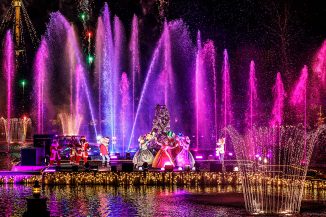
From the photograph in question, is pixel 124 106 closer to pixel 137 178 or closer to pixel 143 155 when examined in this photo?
pixel 143 155

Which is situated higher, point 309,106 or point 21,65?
point 21,65

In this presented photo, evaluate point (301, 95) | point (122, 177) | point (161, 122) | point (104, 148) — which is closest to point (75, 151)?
point (104, 148)

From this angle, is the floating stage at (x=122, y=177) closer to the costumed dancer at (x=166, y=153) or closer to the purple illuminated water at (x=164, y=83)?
the costumed dancer at (x=166, y=153)

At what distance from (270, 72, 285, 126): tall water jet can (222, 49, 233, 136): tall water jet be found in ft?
16.9

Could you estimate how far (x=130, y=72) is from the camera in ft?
213

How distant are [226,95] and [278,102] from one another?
6998 millimetres

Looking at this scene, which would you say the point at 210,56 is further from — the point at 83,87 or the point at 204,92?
the point at 83,87

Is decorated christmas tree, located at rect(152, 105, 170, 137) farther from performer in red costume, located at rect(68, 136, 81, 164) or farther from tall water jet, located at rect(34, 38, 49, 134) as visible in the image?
tall water jet, located at rect(34, 38, 49, 134)

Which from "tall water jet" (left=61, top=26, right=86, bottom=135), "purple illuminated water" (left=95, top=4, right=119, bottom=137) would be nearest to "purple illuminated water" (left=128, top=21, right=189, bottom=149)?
"purple illuminated water" (left=95, top=4, right=119, bottom=137)

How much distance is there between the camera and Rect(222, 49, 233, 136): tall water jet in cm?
6056

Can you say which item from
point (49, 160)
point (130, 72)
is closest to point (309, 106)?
point (130, 72)

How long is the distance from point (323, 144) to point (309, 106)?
6072 millimetres

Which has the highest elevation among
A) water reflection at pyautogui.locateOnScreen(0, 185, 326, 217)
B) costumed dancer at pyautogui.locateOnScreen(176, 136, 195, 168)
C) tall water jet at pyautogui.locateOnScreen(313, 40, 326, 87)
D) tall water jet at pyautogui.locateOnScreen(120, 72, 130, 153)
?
tall water jet at pyautogui.locateOnScreen(313, 40, 326, 87)

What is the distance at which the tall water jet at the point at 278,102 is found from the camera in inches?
2202
